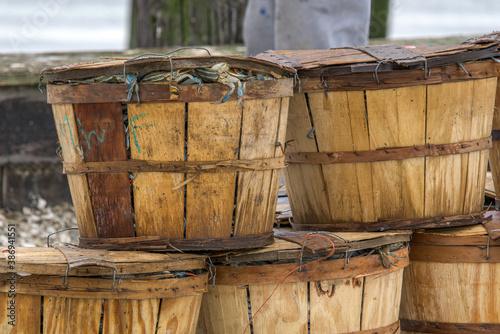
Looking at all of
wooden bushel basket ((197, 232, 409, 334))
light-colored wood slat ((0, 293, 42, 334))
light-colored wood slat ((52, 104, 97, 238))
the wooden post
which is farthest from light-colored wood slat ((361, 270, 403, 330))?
the wooden post

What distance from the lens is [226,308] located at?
2.01 metres

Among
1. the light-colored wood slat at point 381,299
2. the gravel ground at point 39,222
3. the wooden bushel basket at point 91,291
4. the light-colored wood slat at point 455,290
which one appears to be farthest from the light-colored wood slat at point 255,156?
the gravel ground at point 39,222

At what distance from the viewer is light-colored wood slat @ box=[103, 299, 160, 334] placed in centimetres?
176

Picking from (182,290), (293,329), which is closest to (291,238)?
(293,329)

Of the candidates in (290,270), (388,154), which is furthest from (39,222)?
(388,154)

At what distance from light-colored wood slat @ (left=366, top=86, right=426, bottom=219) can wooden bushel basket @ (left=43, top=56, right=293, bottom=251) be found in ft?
1.23

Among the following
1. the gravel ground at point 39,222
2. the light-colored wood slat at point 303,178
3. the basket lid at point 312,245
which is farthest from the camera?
the gravel ground at point 39,222

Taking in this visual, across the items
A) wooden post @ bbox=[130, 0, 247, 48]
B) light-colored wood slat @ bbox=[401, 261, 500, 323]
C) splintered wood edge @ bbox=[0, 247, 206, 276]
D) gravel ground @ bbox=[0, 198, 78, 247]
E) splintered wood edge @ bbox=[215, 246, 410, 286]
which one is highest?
wooden post @ bbox=[130, 0, 247, 48]

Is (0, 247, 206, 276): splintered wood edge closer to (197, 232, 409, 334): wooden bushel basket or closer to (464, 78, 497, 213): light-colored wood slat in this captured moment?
(197, 232, 409, 334): wooden bushel basket

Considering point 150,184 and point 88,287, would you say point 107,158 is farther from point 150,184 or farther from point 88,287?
point 88,287

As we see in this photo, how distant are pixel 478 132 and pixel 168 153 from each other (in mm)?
1186

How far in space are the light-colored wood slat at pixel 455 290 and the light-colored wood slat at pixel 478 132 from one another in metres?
0.24

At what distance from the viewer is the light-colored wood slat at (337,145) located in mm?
2121

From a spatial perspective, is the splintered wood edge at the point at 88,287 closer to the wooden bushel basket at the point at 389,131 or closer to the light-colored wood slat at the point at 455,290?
the wooden bushel basket at the point at 389,131
